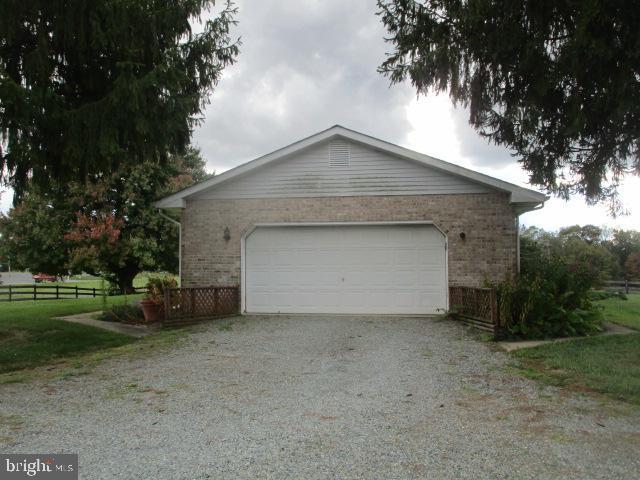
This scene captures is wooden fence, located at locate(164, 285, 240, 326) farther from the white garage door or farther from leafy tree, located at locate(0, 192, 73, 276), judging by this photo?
leafy tree, located at locate(0, 192, 73, 276)

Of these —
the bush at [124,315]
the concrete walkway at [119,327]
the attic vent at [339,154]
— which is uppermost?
the attic vent at [339,154]

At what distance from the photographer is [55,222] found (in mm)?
21625

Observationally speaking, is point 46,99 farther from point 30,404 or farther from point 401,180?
point 401,180

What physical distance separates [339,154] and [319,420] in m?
8.91

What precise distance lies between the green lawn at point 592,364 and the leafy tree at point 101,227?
17.4 meters

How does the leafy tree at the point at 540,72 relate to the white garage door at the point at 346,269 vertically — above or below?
above

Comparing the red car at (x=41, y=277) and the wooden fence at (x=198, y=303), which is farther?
the red car at (x=41, y=277)

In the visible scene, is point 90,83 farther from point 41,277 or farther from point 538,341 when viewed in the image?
point 41,277

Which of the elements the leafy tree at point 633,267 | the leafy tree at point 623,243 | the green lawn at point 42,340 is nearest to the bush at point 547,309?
the green lawn at point 42,340

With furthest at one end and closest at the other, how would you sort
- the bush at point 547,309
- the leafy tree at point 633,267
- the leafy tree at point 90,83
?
the leafy tree at point 633,267
the bush at point 547,309
the leafy tree at point 90,83

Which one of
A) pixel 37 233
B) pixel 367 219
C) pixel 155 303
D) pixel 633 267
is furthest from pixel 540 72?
pixel 633 267

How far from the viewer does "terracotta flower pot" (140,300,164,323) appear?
38.5 ft

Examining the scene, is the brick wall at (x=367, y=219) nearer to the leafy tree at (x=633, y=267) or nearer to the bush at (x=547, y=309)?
the bush at (x=547, y=309)

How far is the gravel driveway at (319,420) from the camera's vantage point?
3.52 m
